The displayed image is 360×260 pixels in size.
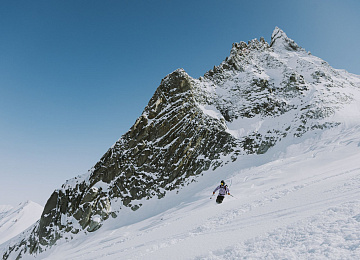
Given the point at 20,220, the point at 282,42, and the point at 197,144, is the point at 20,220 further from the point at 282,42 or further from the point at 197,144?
the point at 282,42

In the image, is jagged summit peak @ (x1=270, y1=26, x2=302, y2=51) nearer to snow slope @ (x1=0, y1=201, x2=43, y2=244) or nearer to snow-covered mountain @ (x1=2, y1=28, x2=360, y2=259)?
snow-covered mountain @ (x1=2, y1=28, x2=360, y2=259)

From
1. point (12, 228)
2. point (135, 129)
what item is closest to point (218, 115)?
point (135, 129)

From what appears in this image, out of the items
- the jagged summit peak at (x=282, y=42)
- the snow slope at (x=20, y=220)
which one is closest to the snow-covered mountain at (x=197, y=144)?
the jagged summit peak at (x=282, y=42)

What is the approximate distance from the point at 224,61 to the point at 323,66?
23.7m

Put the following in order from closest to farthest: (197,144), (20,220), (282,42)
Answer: (197,144) → (282,42) → (20,220)

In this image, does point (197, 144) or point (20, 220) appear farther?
point (20, 220)

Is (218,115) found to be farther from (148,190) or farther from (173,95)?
(148,190)

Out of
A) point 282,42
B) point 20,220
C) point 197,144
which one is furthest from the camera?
point 20,220

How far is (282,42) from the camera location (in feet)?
209

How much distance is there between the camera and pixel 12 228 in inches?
4783

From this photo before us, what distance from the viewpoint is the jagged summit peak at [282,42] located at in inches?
2432

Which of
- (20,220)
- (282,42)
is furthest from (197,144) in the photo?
(20,220)

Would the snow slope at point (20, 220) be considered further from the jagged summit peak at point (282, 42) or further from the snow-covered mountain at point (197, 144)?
the jagged summit peak at point (282, 42)

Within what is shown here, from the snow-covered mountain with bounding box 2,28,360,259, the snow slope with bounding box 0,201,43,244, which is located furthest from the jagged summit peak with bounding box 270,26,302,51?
the snow slope with bounding box 0,201,43,244
